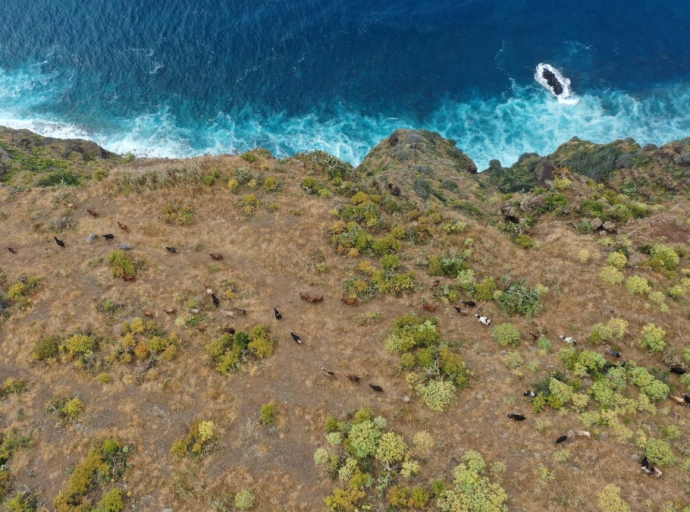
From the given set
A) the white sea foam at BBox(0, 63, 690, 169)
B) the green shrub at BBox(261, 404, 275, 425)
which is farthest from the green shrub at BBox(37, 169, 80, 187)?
the green shrub at BBox(261, 404, 275, 425)

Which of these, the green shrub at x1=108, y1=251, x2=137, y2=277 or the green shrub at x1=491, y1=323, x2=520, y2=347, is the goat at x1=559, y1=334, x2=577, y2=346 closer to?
the green shrub at x1=491, y1=323, x2=520, y2=347

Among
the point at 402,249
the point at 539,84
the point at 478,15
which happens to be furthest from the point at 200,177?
the point at 478,15

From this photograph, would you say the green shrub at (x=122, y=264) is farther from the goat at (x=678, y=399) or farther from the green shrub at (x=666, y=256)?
the green shrub at (x=666, y=256)

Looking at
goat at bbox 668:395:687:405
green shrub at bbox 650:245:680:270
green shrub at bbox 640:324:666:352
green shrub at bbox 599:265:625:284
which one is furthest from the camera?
green shrub at bbox 650:245:680:270

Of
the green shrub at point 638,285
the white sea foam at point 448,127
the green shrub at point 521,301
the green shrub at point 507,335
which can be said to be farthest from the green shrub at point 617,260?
the white sea foam at point 448,127

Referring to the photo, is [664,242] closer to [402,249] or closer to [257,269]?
[402,249]
